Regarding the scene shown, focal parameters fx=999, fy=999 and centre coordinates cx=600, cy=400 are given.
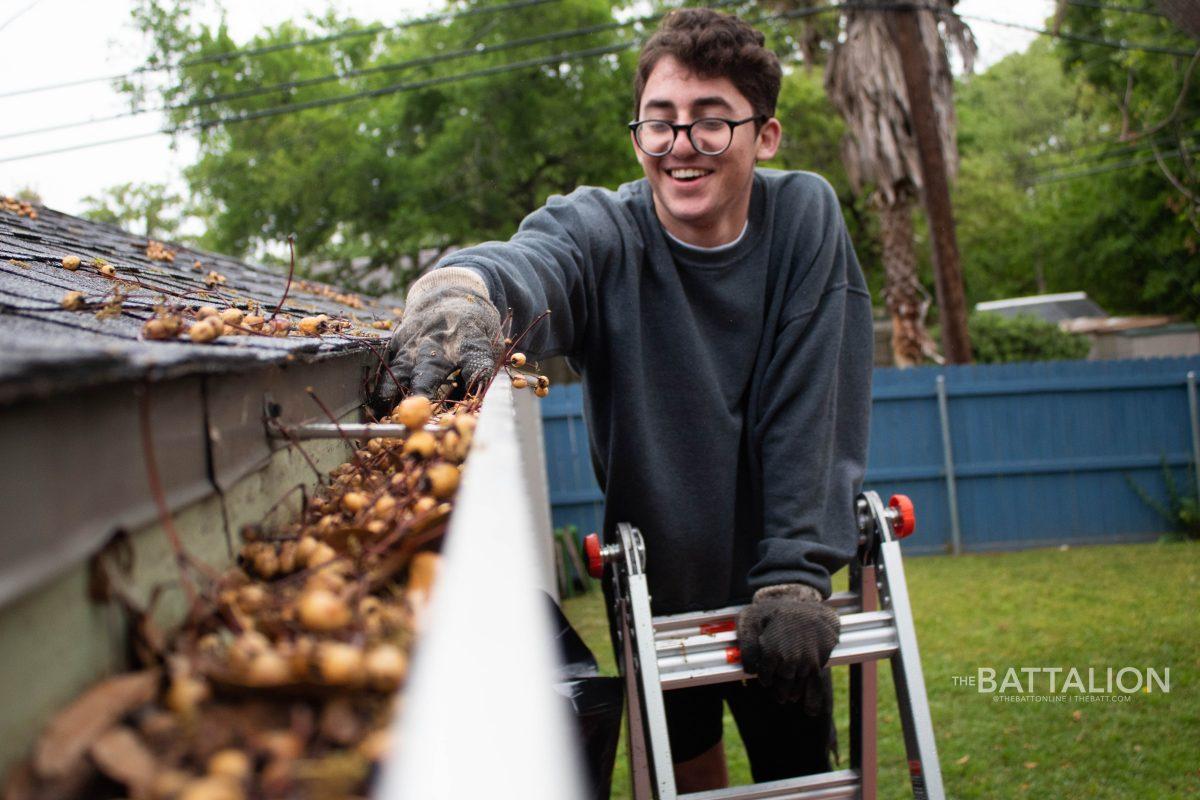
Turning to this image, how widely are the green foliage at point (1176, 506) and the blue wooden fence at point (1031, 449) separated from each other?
5 centimetres

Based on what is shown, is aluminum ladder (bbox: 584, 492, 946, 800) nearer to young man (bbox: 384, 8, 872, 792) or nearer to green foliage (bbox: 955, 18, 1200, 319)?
young man (bbox: 384, 8, 872, 792)

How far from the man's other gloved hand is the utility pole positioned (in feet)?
29.3

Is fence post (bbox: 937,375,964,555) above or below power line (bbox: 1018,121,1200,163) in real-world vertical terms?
below

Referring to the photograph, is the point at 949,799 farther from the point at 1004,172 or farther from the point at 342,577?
the point at 1004,172

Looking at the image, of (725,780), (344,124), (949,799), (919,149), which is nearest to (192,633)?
(725,780)

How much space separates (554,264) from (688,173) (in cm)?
55

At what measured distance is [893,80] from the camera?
11461 mm

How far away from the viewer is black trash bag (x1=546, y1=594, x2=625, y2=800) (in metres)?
2.17

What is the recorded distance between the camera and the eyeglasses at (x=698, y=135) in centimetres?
276

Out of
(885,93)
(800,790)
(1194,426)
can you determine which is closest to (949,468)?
(1194,426)

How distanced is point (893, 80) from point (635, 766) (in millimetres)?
10428

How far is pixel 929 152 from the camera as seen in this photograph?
10477 mm

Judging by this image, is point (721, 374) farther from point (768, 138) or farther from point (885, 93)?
point (885, 93)

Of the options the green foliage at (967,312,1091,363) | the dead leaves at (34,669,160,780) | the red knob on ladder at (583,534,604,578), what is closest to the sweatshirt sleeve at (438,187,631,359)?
the red knob on ladder at (583,534,604,578)
